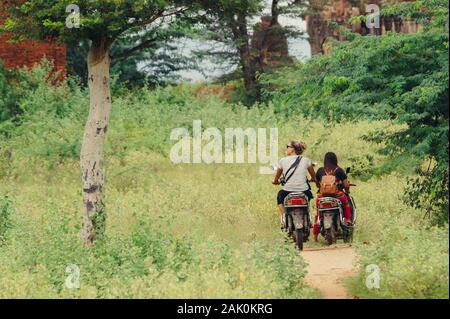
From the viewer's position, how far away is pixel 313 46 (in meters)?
39.3

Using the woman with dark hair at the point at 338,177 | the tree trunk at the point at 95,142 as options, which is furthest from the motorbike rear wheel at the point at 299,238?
the tree trunk at the point at 95,142

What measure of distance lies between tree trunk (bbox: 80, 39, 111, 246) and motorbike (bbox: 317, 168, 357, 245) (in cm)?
324

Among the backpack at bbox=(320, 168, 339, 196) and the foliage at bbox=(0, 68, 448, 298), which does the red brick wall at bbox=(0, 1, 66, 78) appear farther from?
the backpack at bbox=(320, 168, 339, 196)

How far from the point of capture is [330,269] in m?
Answer: 13.1

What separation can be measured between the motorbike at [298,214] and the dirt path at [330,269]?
11.1 inches

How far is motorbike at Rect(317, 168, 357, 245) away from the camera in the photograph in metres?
14.7

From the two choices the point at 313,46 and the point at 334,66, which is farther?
the point at 313,46

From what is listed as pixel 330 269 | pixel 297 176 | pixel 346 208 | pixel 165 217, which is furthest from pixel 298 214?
pixel 165 217

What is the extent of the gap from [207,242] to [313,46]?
2758 centimetres

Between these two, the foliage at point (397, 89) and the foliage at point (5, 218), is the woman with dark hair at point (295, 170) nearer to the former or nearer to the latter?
the foliage at point (397, 89)

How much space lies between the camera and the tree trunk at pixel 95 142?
1407 centimetres

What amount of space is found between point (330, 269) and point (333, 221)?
70.5 inches


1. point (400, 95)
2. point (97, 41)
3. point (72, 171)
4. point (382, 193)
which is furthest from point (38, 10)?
point (72, 171)
